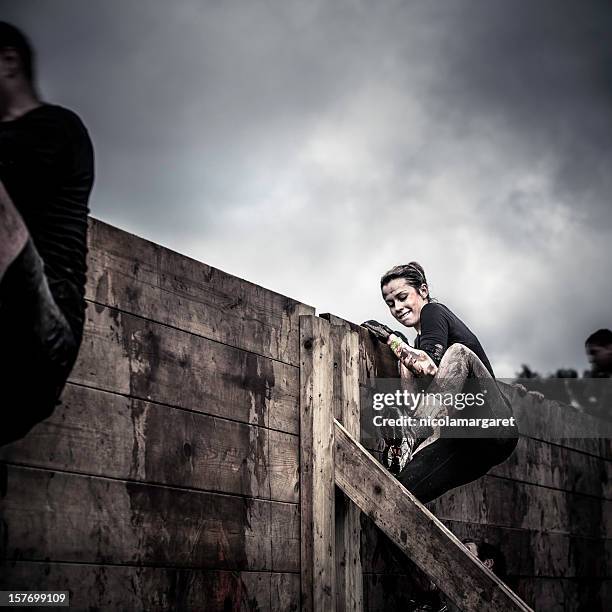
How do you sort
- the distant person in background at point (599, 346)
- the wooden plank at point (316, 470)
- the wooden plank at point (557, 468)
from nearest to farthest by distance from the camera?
1. the wooden plank at point (316, 470)
2. the wooden plank at point (557, 468)
3. the distant person in background at point (599, 346)

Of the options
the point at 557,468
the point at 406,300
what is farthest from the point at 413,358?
the point at 557,468

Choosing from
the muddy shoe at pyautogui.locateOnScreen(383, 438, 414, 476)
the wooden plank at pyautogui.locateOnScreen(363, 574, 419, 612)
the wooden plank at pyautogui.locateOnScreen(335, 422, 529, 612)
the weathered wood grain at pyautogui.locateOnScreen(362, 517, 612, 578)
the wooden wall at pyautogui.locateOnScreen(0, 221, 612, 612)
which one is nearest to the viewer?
the wooden wall at pyautogui.locateOnScreen(0, 221, 612, 612)

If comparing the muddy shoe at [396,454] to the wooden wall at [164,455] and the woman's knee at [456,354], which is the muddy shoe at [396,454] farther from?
the wooden wall at [164,455]

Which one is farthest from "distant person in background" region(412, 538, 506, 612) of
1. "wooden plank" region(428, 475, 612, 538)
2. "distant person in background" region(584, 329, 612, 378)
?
"distant person in background" region(584, 329, 612, 378)

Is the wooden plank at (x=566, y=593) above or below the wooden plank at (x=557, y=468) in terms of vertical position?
below

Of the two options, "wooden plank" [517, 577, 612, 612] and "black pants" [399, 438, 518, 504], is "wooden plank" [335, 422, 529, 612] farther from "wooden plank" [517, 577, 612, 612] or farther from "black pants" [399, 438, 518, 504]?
"wooden plank" [517, 577, 612, 612]

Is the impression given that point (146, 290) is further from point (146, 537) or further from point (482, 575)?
point (482, 575)

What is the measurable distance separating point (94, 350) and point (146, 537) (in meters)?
0.71

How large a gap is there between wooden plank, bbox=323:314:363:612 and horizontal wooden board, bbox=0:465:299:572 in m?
0.36

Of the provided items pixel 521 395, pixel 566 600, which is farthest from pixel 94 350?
pixel 566 600

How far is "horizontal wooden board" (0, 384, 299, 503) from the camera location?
291cm

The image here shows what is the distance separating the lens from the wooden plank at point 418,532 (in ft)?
11.9

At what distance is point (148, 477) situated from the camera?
320cm

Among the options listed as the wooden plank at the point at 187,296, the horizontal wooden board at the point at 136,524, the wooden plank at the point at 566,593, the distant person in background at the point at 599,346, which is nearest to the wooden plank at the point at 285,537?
the horizontal wooden board at the point at 136,524
